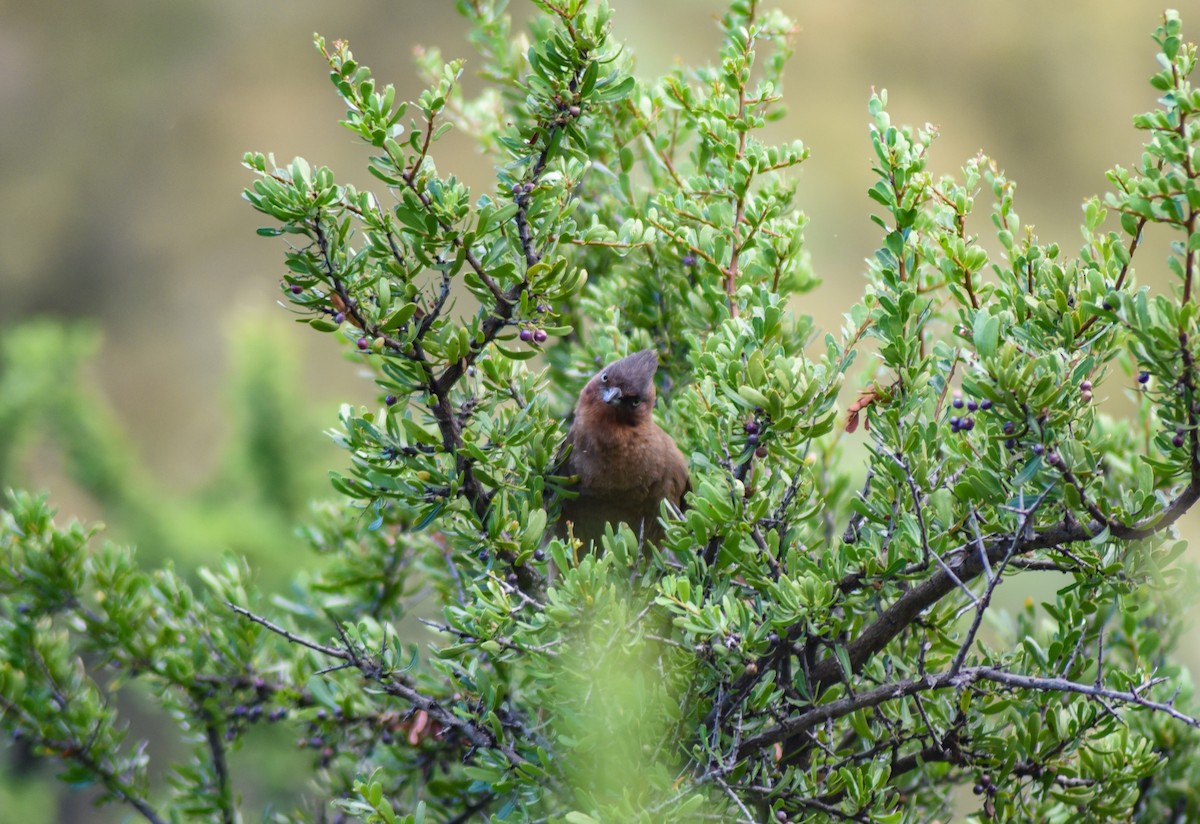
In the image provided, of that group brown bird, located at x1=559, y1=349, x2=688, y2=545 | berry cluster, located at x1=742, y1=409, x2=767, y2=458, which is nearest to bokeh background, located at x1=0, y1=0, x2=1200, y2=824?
brown bird, located at x1=559, y1=349, x2=688, y2=545

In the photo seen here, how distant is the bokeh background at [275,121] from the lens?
8758 mm

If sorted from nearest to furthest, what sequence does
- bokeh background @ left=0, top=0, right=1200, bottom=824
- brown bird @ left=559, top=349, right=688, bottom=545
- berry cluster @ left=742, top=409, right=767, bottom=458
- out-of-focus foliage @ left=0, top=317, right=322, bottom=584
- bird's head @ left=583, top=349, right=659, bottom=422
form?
berry cluster @ left=742, top=409, right=767, bottom=458 → bird's head @ left=583, top=349, right=659, bottom=422 → brown bird @ left=559, top=349, right=688, bottom=545 → out-of-focus foliage @ left=0, top=317, right=322, bottom=584 → bokeh background @ left=0, top=0, right=1200, bottom=824

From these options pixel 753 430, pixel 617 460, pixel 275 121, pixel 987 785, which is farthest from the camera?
pixel 275 121

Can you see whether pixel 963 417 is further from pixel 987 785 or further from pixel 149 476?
pixel 149 476

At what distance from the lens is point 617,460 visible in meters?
2.51

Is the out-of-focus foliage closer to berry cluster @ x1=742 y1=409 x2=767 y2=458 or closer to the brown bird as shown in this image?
the brown bird

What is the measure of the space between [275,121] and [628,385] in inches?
305

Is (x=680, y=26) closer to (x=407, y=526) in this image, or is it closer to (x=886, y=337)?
(x=407, y=526)

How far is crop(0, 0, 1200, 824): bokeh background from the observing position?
8758 millimetres

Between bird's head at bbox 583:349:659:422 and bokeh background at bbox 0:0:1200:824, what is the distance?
6.39 m

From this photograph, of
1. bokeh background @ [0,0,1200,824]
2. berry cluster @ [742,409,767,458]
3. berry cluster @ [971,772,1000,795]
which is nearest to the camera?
berry cluster @ [742,409,767,458]

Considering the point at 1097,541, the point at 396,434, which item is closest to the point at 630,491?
the point at 396,434

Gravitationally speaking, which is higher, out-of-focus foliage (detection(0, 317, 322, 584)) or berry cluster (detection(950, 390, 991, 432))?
out-of-focus foliage (detection(0, 317, 322, 584))

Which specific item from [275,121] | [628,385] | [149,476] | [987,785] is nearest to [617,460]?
[628,385]
